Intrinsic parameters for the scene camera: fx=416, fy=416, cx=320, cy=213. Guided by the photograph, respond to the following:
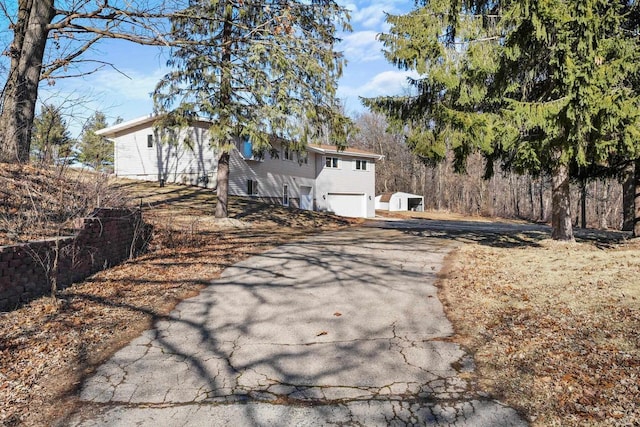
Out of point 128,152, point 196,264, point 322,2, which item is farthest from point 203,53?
point 128,152

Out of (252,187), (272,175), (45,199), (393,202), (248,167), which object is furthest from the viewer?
(393,202)

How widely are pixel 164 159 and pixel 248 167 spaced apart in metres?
5.08

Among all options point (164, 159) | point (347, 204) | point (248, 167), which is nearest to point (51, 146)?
point (248, 167)

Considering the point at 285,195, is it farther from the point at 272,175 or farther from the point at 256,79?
the point at 256,79

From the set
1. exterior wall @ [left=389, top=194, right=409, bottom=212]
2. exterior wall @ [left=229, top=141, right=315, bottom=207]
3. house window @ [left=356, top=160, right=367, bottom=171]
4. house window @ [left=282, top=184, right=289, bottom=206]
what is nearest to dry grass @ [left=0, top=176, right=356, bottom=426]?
exterior wall @ [left=229, top=141, right=315, bottom=207]

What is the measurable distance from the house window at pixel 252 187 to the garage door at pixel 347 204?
286 inches

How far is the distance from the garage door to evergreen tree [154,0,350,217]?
623 inches

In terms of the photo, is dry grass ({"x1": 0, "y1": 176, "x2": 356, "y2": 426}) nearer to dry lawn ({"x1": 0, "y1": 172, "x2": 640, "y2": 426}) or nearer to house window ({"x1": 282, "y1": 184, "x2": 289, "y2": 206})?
dry lawn ({"x1": 0, "y1": 172, "x2": 640, "y2": 426})

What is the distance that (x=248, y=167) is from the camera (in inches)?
932

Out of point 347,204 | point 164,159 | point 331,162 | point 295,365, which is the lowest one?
point 295,365

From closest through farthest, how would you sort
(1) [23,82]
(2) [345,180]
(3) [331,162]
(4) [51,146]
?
(4) [51,146] < (1) [23,82] < (3) [331,162] < (2) [345,180]

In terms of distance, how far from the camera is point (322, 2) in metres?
15.2

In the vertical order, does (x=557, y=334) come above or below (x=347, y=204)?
below

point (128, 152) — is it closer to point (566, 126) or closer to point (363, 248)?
point (363, 248)
